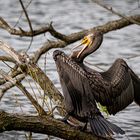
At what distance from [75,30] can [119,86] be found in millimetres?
8157

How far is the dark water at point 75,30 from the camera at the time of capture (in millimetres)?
9711

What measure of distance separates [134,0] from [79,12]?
1.33 meters

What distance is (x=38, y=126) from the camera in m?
5.58

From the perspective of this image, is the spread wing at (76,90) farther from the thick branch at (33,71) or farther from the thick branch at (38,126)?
the thick branch at (33,71)

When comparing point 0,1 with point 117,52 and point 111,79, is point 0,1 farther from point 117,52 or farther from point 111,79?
point 111,79

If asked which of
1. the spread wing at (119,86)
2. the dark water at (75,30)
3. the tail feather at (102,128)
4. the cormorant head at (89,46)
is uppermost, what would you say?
the cormorant head at (89,46)

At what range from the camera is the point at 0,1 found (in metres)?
16.6

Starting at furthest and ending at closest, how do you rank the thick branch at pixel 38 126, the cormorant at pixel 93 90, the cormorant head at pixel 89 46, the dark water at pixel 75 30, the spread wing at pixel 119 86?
the dark water at pixel 75 30 → the cormorant head at pixel 89 46 → the spread wing at pixel 119 86 → the cormorant at pixel 93 90 → the thick branch at pixel 38 126

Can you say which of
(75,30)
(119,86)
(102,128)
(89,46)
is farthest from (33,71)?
(75,30)

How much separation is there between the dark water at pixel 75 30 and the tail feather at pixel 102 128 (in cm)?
259

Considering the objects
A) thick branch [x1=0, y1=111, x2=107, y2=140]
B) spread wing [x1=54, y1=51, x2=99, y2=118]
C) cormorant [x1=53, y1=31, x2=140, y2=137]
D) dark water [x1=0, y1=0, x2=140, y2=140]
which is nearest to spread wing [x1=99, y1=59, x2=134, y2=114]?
cormorant [x1=53, y1=31, x2=140, y2=137]

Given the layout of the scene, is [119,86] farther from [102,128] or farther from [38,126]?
[38,126]

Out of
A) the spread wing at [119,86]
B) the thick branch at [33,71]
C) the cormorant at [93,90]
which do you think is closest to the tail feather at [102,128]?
the cormorant at [93,90]

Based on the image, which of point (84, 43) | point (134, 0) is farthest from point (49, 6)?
point (84, 43)
